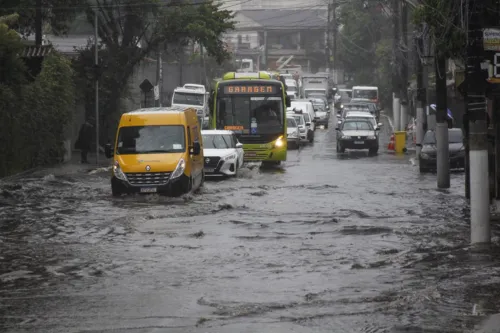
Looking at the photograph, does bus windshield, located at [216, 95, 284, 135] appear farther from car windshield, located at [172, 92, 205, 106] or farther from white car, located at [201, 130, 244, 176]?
car windshield, located at [172, 92, 205, 106]

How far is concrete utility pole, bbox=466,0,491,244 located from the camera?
1681cm

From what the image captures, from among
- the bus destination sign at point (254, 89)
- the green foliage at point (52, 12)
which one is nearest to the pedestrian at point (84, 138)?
the green foliage at point (52, 12)

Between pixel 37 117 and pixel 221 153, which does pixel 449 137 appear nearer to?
pixel 221 153

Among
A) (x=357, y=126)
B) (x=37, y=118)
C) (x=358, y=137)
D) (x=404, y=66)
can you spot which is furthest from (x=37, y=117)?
(x=404, y=66)

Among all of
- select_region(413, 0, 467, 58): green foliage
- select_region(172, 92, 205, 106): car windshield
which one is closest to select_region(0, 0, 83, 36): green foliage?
select_region(413, 0, 467, 58): green foliage

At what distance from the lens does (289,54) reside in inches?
5379

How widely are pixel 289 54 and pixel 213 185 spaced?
350 ft

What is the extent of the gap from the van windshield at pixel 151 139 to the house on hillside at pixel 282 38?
104598 mm

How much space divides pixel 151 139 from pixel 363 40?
76242mm

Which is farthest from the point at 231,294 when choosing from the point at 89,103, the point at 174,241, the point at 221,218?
the point at 89,103

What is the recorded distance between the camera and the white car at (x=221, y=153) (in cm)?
3294

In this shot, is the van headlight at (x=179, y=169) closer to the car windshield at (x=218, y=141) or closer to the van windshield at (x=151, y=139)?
the van windshield at (x=151, y=139)

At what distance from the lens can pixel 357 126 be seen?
49281mm

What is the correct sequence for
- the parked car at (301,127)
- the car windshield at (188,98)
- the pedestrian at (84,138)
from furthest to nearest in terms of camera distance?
1. the car windshield at (188,98)
2. the parked car at (301,127)
3. the pedestrian at (84,138)
